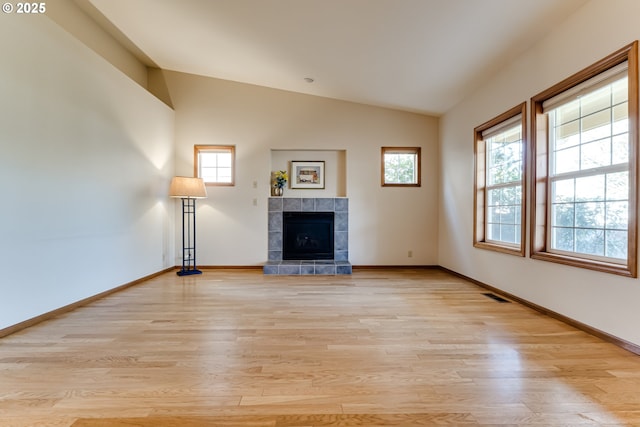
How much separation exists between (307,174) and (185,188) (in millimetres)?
1989

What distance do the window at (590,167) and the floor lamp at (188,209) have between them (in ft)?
14.2

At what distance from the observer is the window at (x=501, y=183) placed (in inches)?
124

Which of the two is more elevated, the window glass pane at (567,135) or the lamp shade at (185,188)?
the window glass pane at (567,135)

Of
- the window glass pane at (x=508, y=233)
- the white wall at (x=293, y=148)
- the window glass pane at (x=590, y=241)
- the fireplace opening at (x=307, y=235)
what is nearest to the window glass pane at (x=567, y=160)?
the window glass pane at (x=590, y=241)

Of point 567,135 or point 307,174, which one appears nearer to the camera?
point 567,135

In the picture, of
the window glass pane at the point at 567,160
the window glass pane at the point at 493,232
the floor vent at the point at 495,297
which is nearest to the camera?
the window glass pane at the point at 567,160

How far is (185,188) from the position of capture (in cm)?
431

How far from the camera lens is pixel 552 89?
8.57 feet

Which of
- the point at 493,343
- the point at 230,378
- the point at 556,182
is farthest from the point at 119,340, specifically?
the point at 556,182

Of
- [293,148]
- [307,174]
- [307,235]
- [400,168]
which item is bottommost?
[307,235]

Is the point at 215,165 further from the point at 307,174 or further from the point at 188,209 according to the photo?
the point at 307,174

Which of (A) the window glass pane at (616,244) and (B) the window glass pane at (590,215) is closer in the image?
(A) the window glass pane at (616,244)

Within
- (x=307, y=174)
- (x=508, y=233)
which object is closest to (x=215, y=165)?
(x=307, y=174)

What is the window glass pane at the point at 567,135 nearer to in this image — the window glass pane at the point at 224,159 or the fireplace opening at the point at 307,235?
the fireplace opening at the point at 307,235
